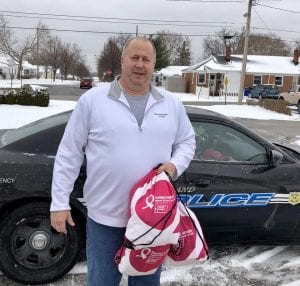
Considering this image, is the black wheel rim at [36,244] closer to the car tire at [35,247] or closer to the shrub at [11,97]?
the car tire at [35,247]

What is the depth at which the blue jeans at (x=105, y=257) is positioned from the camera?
7.63 feet

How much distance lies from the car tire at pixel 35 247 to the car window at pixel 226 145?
1260 mm

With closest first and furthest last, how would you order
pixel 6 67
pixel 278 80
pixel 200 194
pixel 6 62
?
pixel 200 194 → pixel 278 80 → pixel 6 67 → pixel 6 62

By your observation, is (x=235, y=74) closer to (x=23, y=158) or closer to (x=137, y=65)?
(x=23, y=158)

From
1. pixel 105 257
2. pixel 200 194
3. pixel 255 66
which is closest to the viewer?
pixel 105 257

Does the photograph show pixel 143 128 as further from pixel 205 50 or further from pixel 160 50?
pixel 205 50

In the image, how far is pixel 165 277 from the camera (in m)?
3.69

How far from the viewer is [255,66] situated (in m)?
43.9

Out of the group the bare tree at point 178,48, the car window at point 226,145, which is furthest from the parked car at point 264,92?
the bare tree at point 178,48

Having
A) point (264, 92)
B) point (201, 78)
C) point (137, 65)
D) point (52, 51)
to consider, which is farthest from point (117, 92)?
point (52, 51)

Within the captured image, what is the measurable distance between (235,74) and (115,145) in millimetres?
40304

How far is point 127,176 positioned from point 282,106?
21.7 meters

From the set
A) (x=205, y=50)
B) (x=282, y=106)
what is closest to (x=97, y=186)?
(x=282, y=106)

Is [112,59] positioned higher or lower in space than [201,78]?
higher
